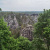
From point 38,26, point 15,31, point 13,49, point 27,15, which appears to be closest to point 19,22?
point 27,15

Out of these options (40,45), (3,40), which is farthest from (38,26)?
(3,40)

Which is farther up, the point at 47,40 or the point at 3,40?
the point at 3,40

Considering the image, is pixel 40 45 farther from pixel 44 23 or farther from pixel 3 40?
pixel 3 40

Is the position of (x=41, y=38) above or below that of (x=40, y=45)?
above

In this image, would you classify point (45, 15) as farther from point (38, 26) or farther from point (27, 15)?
point (27, 15)

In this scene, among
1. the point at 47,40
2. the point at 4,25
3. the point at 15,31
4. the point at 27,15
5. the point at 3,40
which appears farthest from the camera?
the point at 27,15

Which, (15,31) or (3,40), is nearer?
(3,40)

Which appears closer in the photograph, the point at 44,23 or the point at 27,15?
the point at 44,23

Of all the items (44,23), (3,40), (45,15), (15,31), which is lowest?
(15,31)

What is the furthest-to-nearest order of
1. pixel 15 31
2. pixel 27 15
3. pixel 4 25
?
pixel 27 15, pixel 15 31, pixel 4 25
